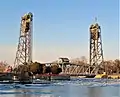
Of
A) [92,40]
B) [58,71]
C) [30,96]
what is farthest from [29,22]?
[30,96]

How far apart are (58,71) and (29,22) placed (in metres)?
16.4

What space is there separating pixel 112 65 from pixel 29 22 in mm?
32815

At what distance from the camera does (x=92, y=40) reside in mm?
113438

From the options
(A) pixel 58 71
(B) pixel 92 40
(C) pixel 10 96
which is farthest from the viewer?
(B) pixel 92 40

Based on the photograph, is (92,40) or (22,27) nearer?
(22,27)

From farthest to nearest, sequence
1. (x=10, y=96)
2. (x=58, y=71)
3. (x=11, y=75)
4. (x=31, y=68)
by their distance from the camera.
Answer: (x=58, y=71) → (x=31, y=68) → (x=11, y=75) → (x=10, y=96)

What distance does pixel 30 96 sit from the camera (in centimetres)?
1772

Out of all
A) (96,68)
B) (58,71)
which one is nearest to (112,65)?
(96,68)

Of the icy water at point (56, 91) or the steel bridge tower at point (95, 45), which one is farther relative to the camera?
the steel bridge tower at point (95, 45)

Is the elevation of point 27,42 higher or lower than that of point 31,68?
higher

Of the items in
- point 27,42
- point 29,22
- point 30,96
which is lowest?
point 30,96

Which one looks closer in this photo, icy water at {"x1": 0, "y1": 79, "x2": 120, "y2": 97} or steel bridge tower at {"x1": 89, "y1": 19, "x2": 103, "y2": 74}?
icy water at {"x1": 0, "y1": 79, "x2": 120, "y2": 97}

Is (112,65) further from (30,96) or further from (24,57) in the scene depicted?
(30,96)

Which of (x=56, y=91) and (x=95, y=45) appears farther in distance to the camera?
(x=95, y=45)
